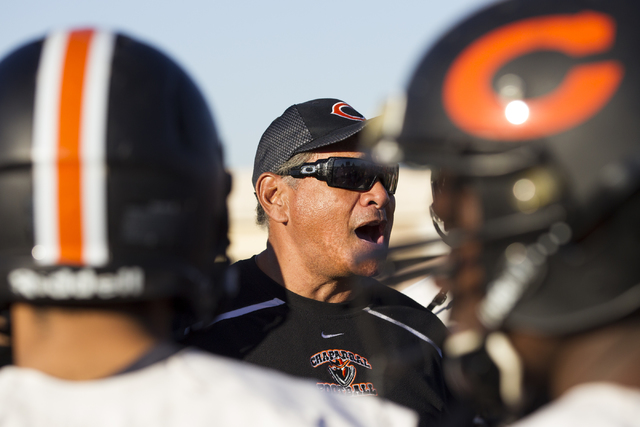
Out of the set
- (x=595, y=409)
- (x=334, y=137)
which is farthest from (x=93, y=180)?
(x=334, y=137)

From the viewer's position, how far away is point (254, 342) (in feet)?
10.2

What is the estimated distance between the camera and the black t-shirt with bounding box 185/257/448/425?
9.84 ft

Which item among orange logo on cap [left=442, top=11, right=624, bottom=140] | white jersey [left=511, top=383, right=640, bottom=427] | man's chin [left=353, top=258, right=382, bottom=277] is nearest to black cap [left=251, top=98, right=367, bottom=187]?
man's chin [left=353, top=258, right=382, bottom=277]

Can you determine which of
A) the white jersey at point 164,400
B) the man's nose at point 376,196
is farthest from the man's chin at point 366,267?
the white jersey at point 164,400

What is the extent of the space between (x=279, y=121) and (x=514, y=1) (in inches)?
89.0

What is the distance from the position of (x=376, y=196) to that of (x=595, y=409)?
2390 mm

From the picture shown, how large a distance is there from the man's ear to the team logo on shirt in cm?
100

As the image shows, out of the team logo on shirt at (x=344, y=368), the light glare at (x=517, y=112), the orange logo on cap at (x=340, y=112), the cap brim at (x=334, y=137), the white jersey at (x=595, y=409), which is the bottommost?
the team logo on shirt at (x=344, y=368)

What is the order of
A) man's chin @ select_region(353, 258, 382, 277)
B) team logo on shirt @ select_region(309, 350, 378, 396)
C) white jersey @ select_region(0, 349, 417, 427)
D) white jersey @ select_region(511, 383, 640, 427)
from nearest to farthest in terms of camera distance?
white jersey @ select_region(511, 383, 640, 427), white jersey @ select_region(0, 349, 417, 427), team logo on shirt @ select_region(309, 350, 378, 396), man's chin @ select_region(353, 258, 382, 277)

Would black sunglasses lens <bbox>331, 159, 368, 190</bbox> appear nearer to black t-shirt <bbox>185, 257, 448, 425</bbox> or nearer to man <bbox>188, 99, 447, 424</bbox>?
man <bbox>188, 99, 447, 424</bbox>

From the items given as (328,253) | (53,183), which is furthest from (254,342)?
(53,183)

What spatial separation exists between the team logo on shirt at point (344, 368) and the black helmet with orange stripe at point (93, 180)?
1.33 metres

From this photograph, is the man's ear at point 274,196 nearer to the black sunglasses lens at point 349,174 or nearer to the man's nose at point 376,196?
the black sunglasses lens at point 349,174

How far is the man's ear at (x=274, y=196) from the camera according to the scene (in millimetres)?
3807
